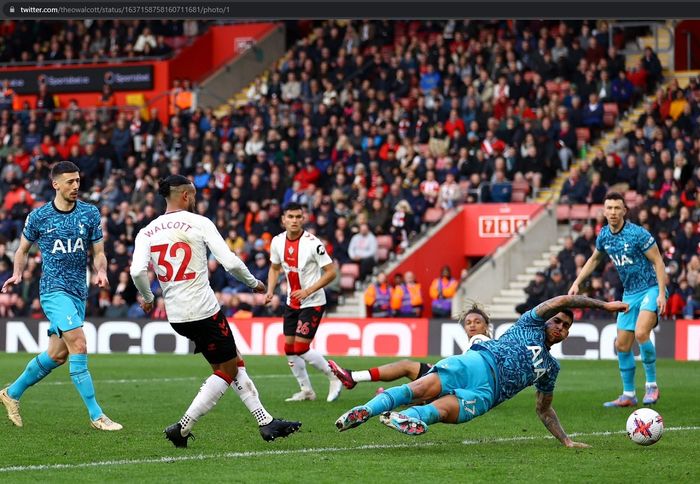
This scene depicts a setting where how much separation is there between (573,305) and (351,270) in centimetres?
1958

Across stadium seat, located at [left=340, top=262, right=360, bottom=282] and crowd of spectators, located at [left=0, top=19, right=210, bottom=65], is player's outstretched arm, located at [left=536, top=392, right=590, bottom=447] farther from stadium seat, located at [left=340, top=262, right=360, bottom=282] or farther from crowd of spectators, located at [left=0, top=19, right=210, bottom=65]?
crowd of spectators, located at [left=0, top=19, right=210, bottom=65]

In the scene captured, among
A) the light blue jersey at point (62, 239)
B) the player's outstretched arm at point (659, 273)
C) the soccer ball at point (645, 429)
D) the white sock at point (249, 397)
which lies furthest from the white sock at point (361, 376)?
the player's outstretched arm at point (659, 273)

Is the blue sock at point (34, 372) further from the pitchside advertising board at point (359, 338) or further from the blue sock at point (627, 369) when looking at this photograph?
the pitchside advertising board at point (359, 338)

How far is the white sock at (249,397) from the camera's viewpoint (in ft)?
35.8

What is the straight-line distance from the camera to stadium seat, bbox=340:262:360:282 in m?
30.0

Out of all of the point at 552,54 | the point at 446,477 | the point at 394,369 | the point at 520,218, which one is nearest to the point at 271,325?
the point at 520,218

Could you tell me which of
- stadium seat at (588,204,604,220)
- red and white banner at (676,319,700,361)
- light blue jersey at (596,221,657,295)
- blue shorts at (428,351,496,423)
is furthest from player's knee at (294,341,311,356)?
stadium seat at (588,204,604,220)

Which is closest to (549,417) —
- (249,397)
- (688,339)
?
(249,397)

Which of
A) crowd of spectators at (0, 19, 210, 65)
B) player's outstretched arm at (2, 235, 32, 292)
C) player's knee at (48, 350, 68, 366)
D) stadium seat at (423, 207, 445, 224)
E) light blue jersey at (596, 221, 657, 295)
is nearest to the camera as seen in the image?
player's outstretched arm at (2, 235, 32, 292)

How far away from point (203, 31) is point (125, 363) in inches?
821

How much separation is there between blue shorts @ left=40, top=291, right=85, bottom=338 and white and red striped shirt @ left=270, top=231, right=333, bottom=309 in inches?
151

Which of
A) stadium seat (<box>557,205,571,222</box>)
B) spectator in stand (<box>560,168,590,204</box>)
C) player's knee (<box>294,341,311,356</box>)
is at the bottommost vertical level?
player's knee (<box>294,341,311,356</box>)

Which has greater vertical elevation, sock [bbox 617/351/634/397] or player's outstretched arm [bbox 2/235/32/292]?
player's outstretched arm [bbox 2/235/32/292]

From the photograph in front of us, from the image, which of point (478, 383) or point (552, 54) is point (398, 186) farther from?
point (478, 383)
